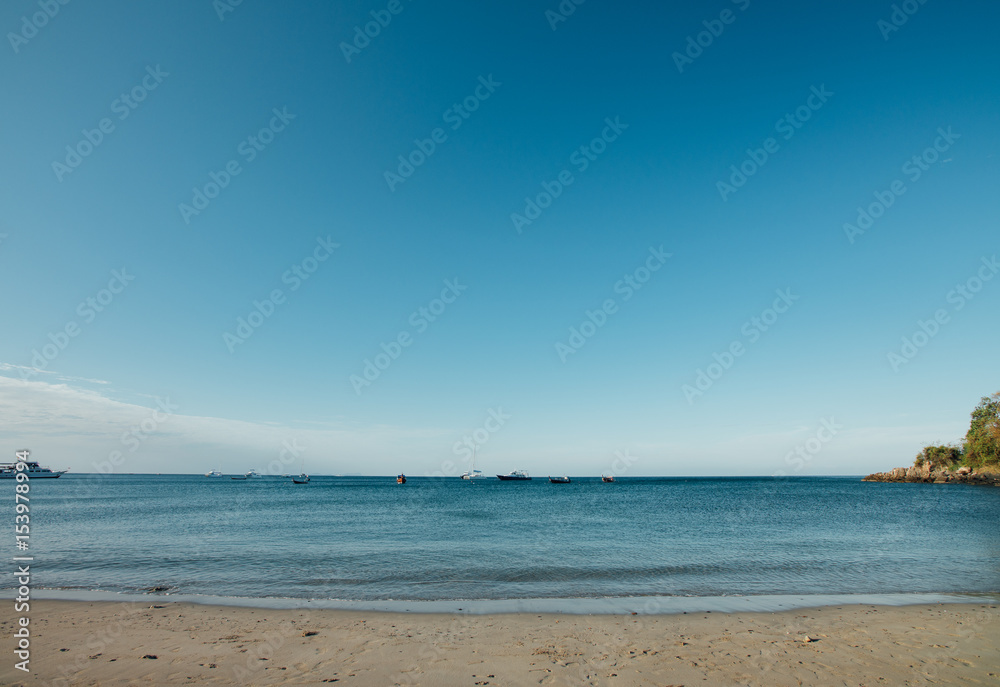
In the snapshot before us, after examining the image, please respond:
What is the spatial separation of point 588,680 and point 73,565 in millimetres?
24219

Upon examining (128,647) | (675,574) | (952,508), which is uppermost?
Result: (128,647)

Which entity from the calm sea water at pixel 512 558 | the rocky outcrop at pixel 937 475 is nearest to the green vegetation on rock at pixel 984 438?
the rocky outcrop at pixel 937 475

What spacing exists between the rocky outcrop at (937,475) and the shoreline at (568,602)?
12352cm

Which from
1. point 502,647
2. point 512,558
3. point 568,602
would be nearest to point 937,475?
point 512,558

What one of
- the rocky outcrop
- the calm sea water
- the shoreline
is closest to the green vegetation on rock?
the rocky outcrop

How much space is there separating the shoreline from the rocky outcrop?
123516 millimetres

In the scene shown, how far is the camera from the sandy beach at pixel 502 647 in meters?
8.76

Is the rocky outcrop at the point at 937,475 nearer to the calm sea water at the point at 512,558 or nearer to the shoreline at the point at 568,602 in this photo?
the calm sea water at the point at 512,558

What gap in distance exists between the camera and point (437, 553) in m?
24.2

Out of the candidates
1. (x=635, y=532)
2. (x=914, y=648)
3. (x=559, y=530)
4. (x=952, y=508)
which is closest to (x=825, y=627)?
(x=914, y=648)

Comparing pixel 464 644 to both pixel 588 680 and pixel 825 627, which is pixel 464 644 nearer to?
pixel 588 680

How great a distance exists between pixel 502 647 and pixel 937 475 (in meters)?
156

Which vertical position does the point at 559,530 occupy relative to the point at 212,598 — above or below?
below

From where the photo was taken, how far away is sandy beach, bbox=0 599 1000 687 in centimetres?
876
